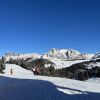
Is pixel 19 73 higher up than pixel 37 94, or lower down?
higher up

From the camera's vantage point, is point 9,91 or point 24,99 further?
point 9,91

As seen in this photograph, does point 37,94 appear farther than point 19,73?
No

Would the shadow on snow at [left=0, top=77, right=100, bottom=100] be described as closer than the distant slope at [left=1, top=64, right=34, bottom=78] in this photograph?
Yes

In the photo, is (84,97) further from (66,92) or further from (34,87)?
(34,87)

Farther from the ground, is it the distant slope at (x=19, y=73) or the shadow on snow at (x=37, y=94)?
the distant slope at (x=19, y=73)

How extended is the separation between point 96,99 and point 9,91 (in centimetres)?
614

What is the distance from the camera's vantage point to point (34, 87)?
79.9 ft

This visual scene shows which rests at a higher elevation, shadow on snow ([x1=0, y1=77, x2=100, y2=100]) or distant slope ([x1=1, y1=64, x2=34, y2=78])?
distant slope ([x1=1, y1=64, x2=34, y2=78])

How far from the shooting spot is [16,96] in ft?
67.9

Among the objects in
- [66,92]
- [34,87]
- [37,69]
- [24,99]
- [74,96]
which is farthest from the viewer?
[37,69]

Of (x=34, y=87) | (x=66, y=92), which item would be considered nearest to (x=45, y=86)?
(x=34, y=87)

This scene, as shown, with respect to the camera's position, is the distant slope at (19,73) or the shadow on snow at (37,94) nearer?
the shadow on snow at (37,94)

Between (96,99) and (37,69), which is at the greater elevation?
(37,69)

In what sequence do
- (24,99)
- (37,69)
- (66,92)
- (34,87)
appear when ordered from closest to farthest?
(24,99), (66,92), (34,87), (37,69)
